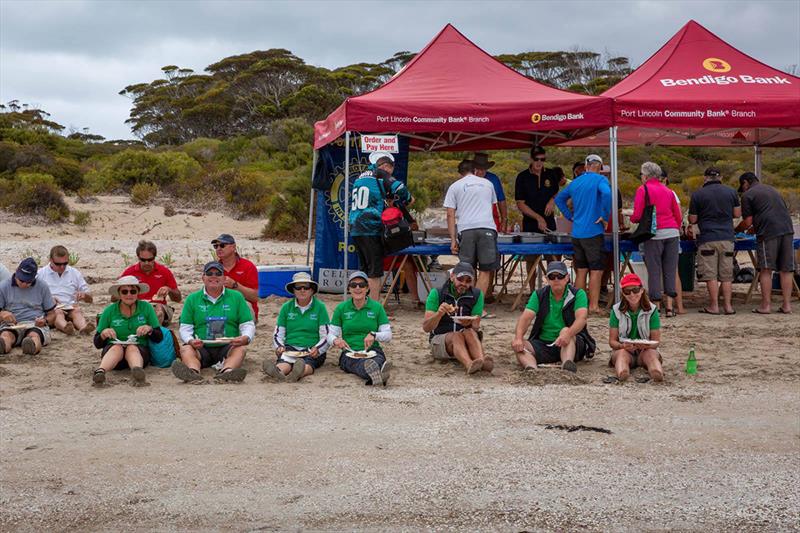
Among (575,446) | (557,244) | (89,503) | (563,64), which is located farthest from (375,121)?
(563,64)

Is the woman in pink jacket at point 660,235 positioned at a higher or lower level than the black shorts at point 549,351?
higher

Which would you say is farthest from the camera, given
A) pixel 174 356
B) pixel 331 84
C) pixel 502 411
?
pixel 331 84

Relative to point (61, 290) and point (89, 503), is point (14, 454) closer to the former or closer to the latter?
point (89, 503)

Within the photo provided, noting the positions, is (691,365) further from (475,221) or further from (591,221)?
(475,221)

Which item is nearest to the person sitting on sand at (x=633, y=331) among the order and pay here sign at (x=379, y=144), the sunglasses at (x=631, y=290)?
the sunglasses at (x=631, y=290)

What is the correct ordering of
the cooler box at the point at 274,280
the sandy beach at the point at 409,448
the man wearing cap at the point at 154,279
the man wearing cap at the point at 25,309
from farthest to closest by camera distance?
the cooler box at the point at 274,280 → the man wearing cap at the point at 154,279 → the man wearing cap at the point at 25,309 → the sandy beach at the point at 409,448

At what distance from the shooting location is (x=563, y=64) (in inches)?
1984

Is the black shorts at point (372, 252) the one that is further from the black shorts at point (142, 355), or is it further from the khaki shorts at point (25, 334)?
the khaki shorts at point (25, 334)

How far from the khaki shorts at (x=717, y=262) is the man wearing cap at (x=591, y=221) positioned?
121cm

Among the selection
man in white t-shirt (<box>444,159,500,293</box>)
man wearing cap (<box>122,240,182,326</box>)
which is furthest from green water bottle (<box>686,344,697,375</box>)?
man wearing cap (<box>122,240,182,326</box>)

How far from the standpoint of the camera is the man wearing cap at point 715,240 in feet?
34.0

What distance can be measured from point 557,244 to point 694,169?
23464 mm

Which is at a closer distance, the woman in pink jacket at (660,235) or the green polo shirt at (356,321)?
the green polo shirt at (356,321)

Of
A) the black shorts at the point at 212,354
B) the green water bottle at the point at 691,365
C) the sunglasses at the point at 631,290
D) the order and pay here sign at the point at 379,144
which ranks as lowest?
the green water bottle at the point at 691,365
